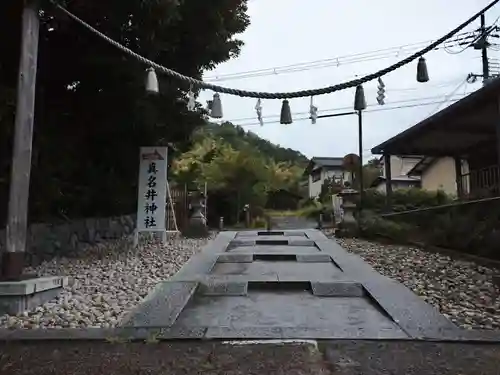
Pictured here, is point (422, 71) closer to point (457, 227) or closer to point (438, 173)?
point (457, 227)

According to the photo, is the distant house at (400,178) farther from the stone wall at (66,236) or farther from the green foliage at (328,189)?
the stone wall at (66,236)

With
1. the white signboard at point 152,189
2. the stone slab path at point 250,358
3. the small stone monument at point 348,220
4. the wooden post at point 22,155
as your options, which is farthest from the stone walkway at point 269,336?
the small stone monument at point 348,220

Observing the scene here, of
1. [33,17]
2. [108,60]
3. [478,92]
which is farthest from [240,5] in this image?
[478,92]

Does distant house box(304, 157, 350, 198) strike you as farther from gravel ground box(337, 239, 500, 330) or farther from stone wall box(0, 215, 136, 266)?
gravel ground box(337, 239, 500, 330)

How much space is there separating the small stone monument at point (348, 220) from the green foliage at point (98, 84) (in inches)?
194

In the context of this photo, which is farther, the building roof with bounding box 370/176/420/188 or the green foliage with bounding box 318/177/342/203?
the green foliage with bounding box 318/177/342/203

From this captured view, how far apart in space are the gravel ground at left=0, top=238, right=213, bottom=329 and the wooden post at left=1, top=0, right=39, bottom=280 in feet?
1.95

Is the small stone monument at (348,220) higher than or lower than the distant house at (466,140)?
lower

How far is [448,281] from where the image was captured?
19.0 feet

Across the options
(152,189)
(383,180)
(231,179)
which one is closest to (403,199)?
(231,179)

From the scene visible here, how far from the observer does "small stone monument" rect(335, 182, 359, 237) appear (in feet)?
39.4

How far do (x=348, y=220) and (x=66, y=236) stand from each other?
707 centimetres

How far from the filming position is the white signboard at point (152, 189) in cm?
964

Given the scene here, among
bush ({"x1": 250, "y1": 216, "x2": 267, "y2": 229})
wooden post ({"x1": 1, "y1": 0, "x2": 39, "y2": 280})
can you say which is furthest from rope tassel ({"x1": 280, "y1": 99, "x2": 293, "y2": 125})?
bush ({"x1": 250, "y1": 216, "x2": 267, "y2": 229})
